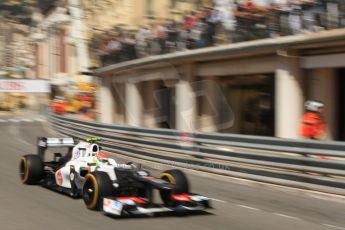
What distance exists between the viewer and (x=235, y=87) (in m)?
17.6

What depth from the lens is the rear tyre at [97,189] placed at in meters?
7.75

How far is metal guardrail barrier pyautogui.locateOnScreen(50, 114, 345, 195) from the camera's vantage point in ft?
31.9

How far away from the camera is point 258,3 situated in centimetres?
1429

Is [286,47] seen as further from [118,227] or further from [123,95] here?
[123,95]

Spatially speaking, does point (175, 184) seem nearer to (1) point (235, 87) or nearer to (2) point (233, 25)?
(2) point (233, 25)

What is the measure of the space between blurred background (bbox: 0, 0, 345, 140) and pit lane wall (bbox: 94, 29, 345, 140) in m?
0.03

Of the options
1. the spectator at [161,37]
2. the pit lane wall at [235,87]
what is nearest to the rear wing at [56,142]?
the pit lane wall at [235,87]

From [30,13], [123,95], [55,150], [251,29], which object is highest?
[30,13]

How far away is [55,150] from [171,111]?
4635 mm

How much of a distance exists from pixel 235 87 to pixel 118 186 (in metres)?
10.2

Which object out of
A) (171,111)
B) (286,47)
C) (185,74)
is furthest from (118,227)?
(171,111)

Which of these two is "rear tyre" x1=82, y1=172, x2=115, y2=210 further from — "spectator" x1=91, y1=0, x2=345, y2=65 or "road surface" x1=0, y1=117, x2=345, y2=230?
"spectator" x1=91, y1=0, x2=345, y2=65

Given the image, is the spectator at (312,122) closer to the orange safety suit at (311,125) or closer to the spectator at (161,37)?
the orange safety suit at (311,125)

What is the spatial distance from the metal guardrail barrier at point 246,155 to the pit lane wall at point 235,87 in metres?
2.23
